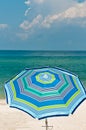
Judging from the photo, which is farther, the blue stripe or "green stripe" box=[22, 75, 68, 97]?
"green stripe" box=[22, 75, 68, 97]

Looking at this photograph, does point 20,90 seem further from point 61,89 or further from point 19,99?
point 61,89

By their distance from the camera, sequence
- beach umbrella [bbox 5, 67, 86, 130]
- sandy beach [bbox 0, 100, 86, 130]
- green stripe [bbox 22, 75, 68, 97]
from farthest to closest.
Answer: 1. sandy beach [bbox 0, 100, 86, 130]
2. green stripe [bbox 22, 75, 68, 97]
3. beach umbrella [bbox 5, 67, 86, 130]

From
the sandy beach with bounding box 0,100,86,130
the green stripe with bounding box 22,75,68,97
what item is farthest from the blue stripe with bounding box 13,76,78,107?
the sandy beach with bounding box 0,100,86,130

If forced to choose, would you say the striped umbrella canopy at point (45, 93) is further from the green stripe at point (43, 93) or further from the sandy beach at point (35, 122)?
the sandy beach at point (35, 122)

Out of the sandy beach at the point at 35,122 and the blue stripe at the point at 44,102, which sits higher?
the sandy beach at the point at 35,122

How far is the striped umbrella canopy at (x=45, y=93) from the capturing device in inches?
269

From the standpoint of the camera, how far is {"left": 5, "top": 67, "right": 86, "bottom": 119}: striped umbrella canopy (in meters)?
6.84

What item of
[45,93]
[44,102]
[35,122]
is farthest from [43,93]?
[35,122]

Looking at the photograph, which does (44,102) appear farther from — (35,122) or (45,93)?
(35,122)

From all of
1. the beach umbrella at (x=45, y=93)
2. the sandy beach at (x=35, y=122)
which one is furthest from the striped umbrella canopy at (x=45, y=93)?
the sandy beach at (x=35, y=122)

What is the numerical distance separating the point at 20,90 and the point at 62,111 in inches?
46.0

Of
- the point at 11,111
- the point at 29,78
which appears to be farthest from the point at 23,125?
the point at 29,78

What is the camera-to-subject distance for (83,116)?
14.6 metres

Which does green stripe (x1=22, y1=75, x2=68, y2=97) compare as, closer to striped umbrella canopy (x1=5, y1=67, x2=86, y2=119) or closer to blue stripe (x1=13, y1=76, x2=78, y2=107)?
striped umbrella canopy (x1=5, y1=67, x2=86, y2=119)
